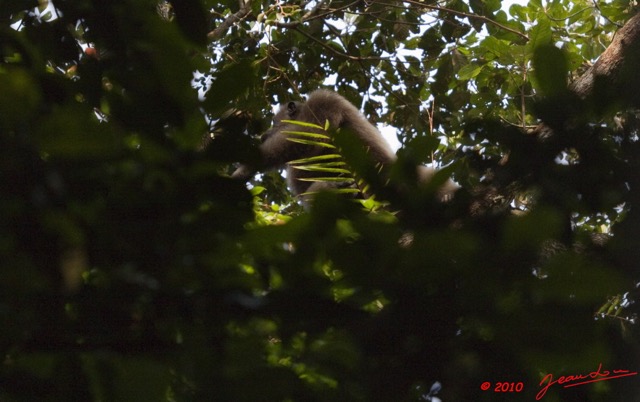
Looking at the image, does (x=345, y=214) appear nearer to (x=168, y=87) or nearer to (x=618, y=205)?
(x=168, y=87)

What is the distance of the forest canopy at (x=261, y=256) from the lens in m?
0.91

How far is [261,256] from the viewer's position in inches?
40.5

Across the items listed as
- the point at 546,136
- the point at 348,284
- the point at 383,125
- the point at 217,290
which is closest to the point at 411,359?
the point at 348,284

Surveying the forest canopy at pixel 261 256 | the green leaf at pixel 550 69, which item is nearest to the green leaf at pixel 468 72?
the forest canopy at pixel 261 256

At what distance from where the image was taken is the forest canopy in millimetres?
915

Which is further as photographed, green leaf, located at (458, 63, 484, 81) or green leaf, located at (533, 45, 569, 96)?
green leaf, located at (458, 63, 484, 81)

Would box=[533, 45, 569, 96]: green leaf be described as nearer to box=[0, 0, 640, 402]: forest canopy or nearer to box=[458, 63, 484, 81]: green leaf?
box=[0, 0, 640, 402]: forest canopy

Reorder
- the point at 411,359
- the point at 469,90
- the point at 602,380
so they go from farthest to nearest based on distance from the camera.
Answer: the point at 469,90
the point at 602,380
the point at 411,359

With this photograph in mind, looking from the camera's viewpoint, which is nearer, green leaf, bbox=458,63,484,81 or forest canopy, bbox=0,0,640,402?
forest canopy, bbox=0,0,640,402

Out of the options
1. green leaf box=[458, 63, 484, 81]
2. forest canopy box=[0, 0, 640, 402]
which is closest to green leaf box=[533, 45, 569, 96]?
forest canopy box=[0, 0, 640, 402]

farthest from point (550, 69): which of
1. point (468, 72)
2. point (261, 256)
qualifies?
point (468, 72)

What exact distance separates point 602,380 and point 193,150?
0.85 m

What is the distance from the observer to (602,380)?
1331 millimetres

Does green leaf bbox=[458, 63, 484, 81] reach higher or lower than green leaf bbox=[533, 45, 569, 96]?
higher
